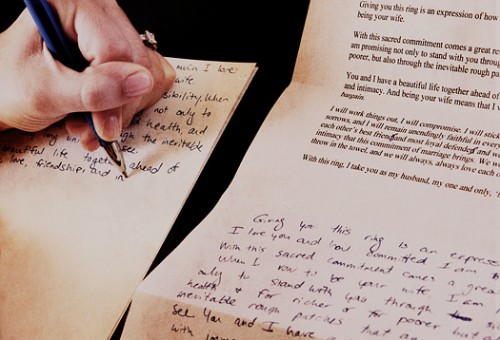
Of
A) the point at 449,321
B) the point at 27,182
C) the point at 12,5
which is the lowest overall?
the point at 449,321

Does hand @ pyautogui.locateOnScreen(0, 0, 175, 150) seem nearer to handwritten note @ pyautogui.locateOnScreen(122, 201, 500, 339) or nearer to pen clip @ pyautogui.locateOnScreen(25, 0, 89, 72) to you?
pen clip @ pyautogui.locateOnScreen(25, 0, 89, 72)

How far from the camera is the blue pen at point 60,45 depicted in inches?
18.4

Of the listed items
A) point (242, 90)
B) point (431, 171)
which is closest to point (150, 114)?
point (242, 90)

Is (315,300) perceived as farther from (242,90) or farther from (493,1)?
(493,1)

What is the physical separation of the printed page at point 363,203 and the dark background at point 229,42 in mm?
21

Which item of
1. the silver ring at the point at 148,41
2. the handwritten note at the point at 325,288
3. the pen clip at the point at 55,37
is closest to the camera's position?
the handwritten note at the point at 325,288

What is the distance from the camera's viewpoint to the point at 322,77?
0.55 meters

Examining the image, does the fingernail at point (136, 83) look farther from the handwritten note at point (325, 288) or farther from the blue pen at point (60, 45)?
the handwritten note at point (325, 288)

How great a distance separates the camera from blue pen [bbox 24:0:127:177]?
1.53 ft

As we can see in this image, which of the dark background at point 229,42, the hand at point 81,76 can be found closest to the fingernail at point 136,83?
the hand at point 81,76

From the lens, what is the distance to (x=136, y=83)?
0.48 m

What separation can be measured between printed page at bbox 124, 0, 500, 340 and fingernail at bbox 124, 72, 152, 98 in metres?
0.14

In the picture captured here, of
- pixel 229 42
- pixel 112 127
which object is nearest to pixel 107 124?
pixel 112 127

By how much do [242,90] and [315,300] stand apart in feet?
0.94
